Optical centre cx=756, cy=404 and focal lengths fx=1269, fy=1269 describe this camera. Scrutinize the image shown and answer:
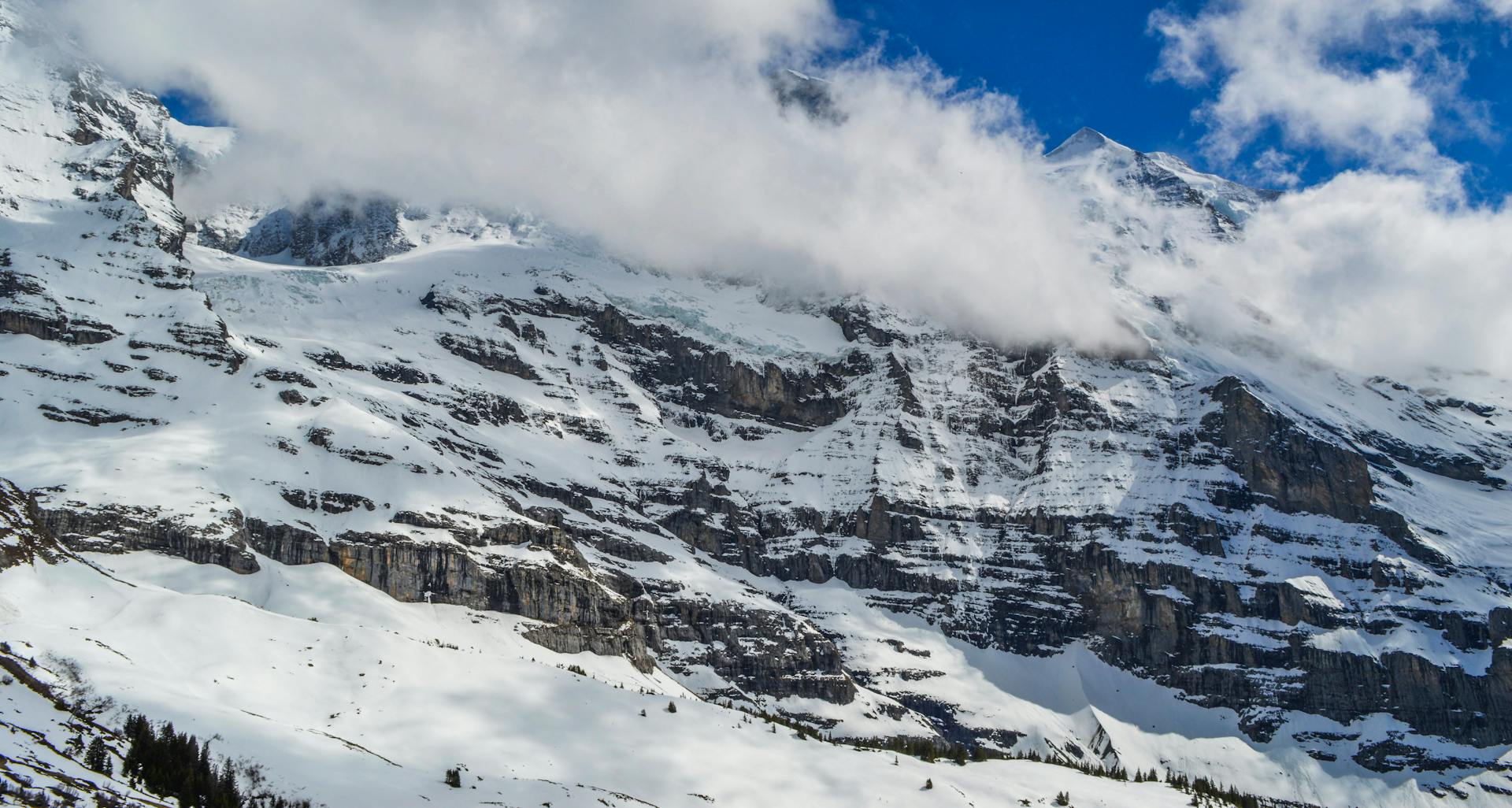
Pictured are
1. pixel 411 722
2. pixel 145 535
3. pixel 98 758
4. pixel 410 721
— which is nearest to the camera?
pixel 98 758

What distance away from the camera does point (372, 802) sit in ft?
200

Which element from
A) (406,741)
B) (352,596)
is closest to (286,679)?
(406,741)

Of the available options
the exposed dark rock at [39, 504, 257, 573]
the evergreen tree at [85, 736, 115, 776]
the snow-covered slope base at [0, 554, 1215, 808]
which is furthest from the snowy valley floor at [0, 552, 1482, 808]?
the exposed dark rock at [39, 504, 257, 573]

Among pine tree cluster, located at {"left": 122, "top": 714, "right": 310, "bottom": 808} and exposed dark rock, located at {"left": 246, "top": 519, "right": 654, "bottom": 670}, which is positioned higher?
exposed dark rock, located at {"left": 246, "top": 519, "right": 654, "bottom": 670}

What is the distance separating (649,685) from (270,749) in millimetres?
128074

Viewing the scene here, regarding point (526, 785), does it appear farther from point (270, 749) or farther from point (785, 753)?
point (785, 753)

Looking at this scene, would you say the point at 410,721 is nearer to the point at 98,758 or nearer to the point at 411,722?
the point at 411,722

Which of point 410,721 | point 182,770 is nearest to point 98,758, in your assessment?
point 182,770

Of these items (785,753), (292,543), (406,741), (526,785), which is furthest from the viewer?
(292,543)

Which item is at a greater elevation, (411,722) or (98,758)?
(411,722)

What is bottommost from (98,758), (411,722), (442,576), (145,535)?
(98,758)

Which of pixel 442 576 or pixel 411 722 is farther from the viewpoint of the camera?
pixel 442 576

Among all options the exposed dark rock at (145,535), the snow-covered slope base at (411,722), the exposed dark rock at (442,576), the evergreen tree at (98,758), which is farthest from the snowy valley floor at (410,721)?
the exposed dark rock at (442,576)

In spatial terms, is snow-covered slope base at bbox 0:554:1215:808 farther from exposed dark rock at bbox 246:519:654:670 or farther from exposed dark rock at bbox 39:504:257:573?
exposed dark rock at bbox 246:519:654:670
